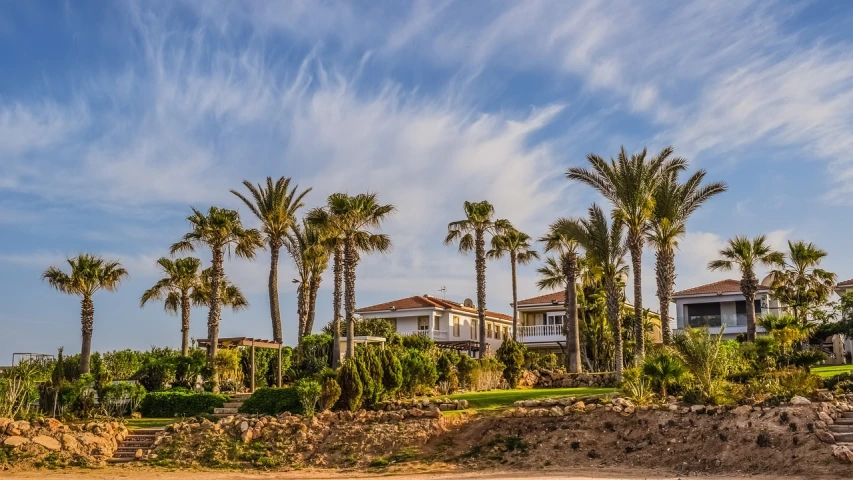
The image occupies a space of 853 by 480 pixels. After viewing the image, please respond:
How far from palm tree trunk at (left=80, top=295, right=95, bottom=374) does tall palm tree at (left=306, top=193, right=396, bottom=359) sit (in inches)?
403

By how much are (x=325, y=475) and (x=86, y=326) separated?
827 inches

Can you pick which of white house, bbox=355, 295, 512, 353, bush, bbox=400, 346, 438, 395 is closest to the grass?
bush, bbox=400, 346, 438, 395

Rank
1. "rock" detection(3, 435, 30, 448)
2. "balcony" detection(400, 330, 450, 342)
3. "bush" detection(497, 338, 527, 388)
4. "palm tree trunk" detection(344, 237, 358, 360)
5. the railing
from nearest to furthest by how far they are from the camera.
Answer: "rock" detection(3, 435, 30, 448)
"bush" detection(497, 338, 527, 388)
"palm tree trunk" detection(344, 237, 358, 360)
the railing
"balcony" detection(400, 330, 450, 342)

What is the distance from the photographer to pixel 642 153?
33062 mm

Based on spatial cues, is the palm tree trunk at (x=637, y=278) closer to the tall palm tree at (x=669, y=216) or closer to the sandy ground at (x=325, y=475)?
the tall palm tree at (x=669, y=216)

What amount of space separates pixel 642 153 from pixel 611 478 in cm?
1720

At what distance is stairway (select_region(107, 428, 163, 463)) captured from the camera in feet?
78.5

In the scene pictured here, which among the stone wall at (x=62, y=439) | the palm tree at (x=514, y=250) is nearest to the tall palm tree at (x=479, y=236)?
the palm tree at (x=514, y=250)

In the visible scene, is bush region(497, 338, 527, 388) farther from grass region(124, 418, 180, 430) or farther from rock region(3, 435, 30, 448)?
rock region(3, 435, 30, 448)

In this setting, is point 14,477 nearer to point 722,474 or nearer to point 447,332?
point 722,474

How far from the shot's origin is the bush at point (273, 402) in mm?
27281

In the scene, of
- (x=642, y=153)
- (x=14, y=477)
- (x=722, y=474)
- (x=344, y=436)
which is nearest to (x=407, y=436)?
(x=344, y=436)

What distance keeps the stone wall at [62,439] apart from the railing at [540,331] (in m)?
33.1

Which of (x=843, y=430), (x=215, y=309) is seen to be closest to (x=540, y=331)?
(x=215, y=309)
